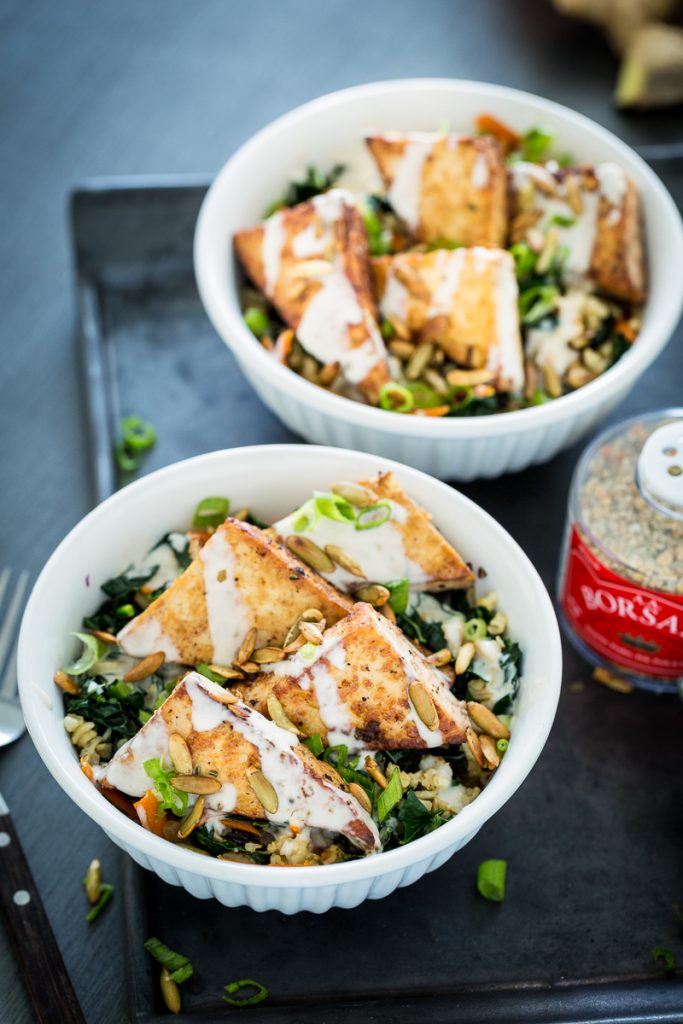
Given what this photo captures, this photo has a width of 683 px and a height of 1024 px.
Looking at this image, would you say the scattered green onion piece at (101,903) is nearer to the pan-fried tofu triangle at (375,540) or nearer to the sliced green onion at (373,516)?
the pan-fried tofu triangle at (375,540)

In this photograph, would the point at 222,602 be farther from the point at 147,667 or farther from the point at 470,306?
the point at 470,306

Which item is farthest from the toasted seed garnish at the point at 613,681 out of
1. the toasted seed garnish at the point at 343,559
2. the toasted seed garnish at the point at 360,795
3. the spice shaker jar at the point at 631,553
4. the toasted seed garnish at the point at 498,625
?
the toasted seed garnish at the point at 360,795

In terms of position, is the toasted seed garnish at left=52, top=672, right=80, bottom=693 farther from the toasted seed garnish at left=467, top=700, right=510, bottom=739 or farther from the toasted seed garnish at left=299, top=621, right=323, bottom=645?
the toasted seed garnish at left=467, top=700, right=510, bottom=739

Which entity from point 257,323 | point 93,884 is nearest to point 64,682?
point 93,884

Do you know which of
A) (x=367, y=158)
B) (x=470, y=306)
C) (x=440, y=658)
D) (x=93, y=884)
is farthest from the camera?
(x=367, y=158)

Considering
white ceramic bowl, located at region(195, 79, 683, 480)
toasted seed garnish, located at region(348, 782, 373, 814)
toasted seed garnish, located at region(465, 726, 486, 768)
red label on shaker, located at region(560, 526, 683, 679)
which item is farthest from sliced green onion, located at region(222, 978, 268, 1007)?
white ceramic bowl, located at region(195, 79, 683, 480)

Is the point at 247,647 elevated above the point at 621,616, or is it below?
above
